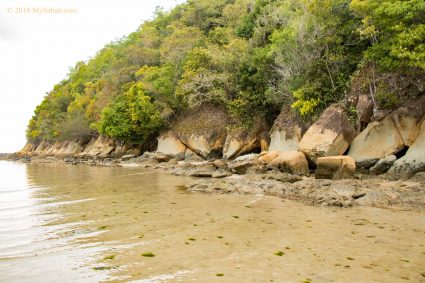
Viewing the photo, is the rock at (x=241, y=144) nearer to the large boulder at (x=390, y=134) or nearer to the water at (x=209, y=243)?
the large boulder at (x=390, y=134)

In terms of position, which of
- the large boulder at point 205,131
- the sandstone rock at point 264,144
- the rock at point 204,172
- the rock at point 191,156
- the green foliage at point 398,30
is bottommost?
the rock at point 204,172

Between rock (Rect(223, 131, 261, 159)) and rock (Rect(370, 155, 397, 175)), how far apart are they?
10.4m

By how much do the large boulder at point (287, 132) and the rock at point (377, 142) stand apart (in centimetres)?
386

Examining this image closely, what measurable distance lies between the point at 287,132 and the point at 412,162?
310 inches

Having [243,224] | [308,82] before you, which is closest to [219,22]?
[308,82]

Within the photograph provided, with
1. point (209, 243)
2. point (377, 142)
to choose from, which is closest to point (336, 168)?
point (377, 142)

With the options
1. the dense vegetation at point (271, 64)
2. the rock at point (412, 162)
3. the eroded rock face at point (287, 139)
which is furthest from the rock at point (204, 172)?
the rock at point (412, 162)

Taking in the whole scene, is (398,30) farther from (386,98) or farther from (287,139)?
(287,139)

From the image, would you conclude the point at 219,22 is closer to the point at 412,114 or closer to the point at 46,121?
the point at 412,114

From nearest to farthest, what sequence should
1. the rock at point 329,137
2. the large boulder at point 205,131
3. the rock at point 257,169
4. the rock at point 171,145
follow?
the rock at point 257,169 < the rock at point 329,137 < the large boulder at point 205,131 < the rock at point 171,145

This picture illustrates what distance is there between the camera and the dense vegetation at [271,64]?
13.9 m

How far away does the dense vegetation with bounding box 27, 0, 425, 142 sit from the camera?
13938 millimetres

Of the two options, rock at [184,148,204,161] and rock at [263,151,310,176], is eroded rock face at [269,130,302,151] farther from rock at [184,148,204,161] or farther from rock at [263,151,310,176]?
rock at [184,148,204,161]

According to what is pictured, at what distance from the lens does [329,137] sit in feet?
48.3
